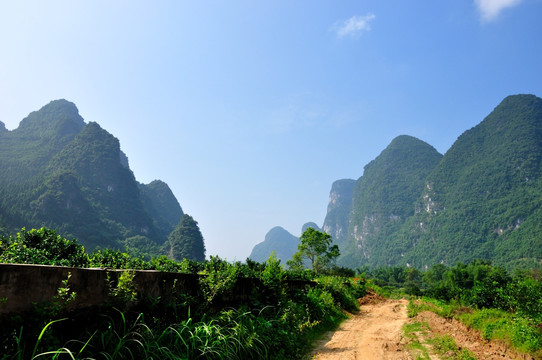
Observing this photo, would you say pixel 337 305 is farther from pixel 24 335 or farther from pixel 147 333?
pixel 24 335

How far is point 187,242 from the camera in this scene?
116 metres

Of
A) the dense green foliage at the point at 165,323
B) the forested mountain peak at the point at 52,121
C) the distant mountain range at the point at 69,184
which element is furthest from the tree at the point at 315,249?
the forested mountain peak at the point at 52,121

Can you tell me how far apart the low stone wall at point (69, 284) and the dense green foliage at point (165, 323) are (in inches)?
3.9

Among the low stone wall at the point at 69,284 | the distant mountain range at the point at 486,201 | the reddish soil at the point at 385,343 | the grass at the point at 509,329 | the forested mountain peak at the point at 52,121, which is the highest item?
the forested mountain peak at the point at 52,121

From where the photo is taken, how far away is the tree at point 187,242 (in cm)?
11456

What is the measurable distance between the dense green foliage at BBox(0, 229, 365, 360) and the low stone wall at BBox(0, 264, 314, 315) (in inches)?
3.9

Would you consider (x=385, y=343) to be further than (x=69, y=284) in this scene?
Yes

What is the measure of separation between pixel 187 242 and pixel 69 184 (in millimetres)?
46563

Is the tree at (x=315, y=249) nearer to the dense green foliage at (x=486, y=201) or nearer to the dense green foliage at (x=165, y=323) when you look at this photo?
the dense green foliage at (x=165, y=323)

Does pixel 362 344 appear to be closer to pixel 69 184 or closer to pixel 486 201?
pixel 69 184

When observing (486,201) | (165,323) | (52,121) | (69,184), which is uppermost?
(52,121)

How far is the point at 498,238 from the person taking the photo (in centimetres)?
13112

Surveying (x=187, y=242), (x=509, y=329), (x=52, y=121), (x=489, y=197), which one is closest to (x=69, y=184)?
(x=187, y=242)

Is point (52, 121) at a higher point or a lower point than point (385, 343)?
higher
